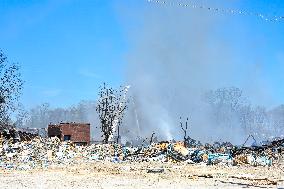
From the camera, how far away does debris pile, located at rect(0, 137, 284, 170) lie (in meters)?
33.6

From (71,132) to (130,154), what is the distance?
27.9 meters

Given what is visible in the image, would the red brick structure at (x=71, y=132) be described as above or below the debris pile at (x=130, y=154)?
above

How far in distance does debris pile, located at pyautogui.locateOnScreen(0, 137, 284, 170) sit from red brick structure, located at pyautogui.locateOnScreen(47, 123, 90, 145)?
79.6ft

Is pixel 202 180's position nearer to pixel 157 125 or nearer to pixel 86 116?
pixel 157 125

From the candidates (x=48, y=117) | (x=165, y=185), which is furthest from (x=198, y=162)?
(x=48, y=117)

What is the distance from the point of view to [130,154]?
139 feet

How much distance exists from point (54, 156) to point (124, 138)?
248 ft

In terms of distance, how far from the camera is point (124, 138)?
112438mm

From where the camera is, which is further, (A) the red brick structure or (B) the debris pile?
(A) the red brick structure

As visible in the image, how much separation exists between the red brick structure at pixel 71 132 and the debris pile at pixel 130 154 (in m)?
24.3

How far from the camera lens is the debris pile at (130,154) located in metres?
33.6

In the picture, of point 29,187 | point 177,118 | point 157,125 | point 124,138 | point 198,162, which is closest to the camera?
point 29,187

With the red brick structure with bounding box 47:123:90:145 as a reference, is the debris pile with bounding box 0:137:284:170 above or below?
below

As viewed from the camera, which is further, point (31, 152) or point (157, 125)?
point (157, 125)
